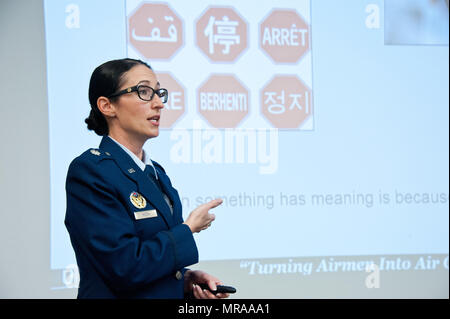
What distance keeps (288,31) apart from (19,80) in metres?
1.59

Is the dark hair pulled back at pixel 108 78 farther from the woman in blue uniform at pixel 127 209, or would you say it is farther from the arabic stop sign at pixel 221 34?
the arabic stop sign at pixel 221 34

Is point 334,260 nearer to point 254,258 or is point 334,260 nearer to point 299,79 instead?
point 254,258

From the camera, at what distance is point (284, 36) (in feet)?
9.45

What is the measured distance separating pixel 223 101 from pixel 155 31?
0.56 metres

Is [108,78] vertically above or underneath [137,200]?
above

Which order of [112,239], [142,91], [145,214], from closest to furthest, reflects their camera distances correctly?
1. [112,239]
2. [145,214]
3. [142,91]

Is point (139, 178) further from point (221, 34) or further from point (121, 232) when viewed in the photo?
point (221, 34)

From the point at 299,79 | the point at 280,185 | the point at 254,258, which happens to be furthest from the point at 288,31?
the point at 254,258

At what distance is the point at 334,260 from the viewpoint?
2891 mm

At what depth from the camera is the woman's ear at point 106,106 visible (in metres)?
1.29

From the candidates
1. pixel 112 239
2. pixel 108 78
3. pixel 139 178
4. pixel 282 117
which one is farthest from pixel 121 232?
pixel 282 117

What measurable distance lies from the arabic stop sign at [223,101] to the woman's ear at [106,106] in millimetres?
1501

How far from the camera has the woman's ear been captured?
1295mm

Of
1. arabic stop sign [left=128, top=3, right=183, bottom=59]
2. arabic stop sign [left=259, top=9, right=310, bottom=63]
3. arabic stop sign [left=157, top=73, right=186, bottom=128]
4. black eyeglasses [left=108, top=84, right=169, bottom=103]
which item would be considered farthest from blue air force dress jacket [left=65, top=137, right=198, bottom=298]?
arabic stop sign [left=259, top=9, right=310, bottom=63]
